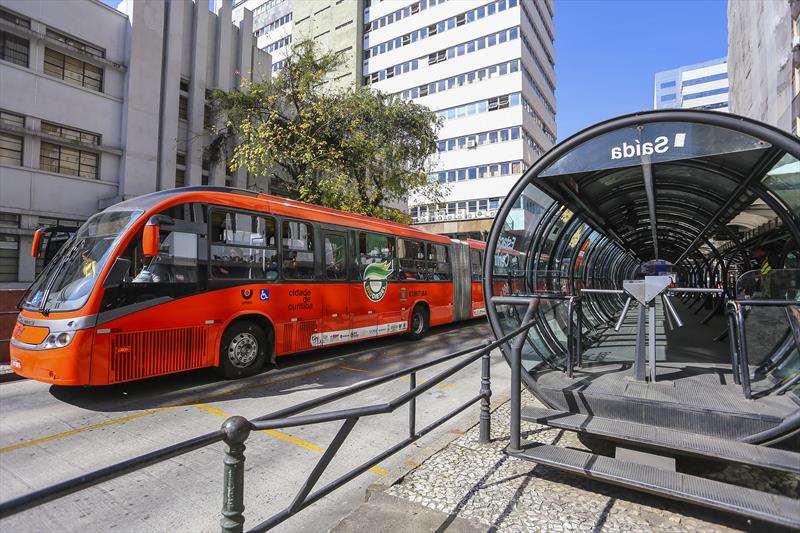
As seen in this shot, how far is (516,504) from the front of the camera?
11.1ft

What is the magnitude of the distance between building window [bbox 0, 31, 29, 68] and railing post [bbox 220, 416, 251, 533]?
2225cm

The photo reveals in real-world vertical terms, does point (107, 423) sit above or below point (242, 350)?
below

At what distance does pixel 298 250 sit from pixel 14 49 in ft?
56.4

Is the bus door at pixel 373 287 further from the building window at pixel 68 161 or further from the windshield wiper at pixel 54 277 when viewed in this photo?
the building window at pixel 68 161

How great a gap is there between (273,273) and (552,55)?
54742 mm

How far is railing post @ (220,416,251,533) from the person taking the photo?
1.93m

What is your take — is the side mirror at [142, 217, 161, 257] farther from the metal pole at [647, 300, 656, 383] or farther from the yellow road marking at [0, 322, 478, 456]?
the metal pole at [647, 300, 656, 383]

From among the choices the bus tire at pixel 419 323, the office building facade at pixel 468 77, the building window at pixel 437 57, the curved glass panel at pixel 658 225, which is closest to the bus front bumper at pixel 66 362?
the curved glass panel at pixel 658 225

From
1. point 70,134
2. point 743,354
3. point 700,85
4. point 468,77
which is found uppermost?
point 700,85

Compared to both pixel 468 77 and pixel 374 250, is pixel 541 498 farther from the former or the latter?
pixel 468 77

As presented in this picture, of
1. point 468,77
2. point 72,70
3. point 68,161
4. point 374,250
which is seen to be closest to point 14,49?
point 72,70

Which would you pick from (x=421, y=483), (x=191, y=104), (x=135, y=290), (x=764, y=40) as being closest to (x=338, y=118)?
(x=191, y=104)

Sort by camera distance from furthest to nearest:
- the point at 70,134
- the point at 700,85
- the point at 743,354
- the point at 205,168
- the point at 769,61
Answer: the point at 700,85 → the point at 769,61 → the point at 205,168 → the point at 70,134 → the point at 743,354

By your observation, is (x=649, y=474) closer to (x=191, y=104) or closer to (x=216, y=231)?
(x=216, y=231)
